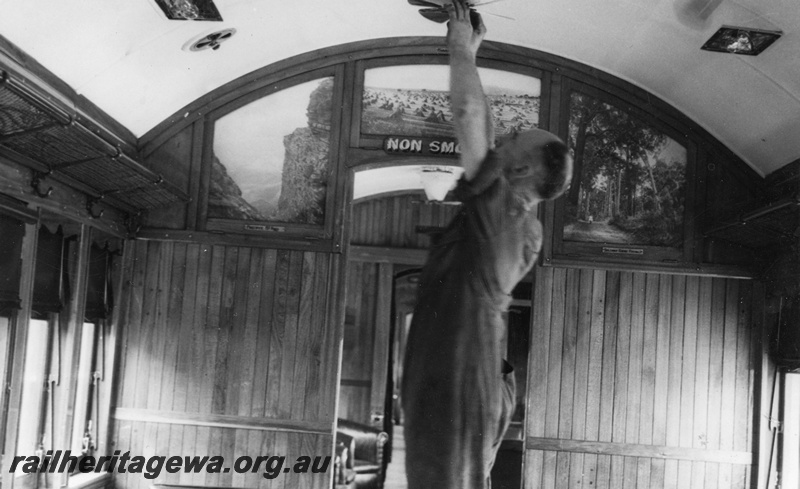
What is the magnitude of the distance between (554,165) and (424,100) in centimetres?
618

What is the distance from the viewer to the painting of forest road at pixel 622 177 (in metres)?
7.44

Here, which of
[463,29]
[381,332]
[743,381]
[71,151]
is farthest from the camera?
[381,332]

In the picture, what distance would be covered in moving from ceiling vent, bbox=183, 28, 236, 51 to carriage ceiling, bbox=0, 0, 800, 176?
58 millimetres

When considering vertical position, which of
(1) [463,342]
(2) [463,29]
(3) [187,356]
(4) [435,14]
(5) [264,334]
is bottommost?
(3) [187,356]

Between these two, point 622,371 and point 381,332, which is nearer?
point 622,371

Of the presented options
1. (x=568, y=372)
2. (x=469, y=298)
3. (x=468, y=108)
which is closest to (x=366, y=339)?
(x=568, y=372)

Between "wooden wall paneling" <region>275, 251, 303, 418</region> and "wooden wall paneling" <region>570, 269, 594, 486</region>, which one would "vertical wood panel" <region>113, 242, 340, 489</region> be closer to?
"wooden wall paneling" <region>275, 251, 303, 418</region>

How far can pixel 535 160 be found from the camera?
1422 millimetres

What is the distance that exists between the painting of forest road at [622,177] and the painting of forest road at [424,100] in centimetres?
44

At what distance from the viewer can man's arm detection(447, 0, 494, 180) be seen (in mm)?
1332

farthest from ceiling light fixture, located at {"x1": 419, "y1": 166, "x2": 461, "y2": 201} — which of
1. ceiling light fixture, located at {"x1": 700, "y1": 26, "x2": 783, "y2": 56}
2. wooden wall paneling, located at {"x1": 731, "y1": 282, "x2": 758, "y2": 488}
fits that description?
wooden wall paneling, located at {"x1": 731, "y1": 282, "x2": 758, "y2": 488}

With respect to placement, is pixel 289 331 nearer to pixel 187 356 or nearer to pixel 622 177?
pixel 187 356

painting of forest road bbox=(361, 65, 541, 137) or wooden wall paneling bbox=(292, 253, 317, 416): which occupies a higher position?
painting of forest road bbox=(361, 65, 541, 137)

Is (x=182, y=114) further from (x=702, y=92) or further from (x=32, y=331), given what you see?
(x=702, y=92)
